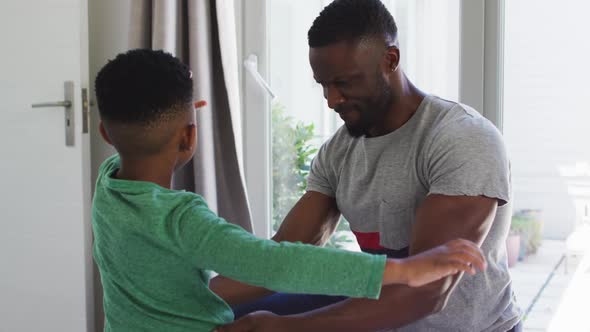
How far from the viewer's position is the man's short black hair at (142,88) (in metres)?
1.12

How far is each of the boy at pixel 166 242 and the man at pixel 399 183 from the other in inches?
6.4

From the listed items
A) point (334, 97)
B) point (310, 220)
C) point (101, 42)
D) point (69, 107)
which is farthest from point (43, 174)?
point (334, 97)

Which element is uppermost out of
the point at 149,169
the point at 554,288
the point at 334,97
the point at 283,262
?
the point at 334,97

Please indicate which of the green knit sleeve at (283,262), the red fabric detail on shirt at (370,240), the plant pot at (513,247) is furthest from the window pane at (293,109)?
the green knit sleeve at (283,262)

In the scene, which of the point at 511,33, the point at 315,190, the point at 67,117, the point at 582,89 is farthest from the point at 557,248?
the point at 67,117

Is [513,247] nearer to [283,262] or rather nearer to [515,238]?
[515,238]

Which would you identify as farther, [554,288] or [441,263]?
[554,288]

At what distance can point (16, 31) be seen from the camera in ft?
8.43

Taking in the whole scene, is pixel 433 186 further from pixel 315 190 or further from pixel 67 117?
pixel 67 117

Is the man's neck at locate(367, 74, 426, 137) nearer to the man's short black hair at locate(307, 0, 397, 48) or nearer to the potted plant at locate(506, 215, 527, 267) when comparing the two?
the man's short black hair at locate(307, 0, 397, 48)

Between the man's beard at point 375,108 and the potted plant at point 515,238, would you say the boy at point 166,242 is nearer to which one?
the man's beard at point 375,108

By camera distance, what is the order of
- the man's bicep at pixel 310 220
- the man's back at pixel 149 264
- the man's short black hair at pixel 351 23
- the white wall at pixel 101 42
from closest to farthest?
the man's back at pixel 149 264, the man's short black hair at pixel 351 23, the man's bicep at pixel 310 220, the white wall at pixel 101 42

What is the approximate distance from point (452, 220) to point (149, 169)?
1.81ft

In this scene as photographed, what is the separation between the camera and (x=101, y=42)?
271cm
